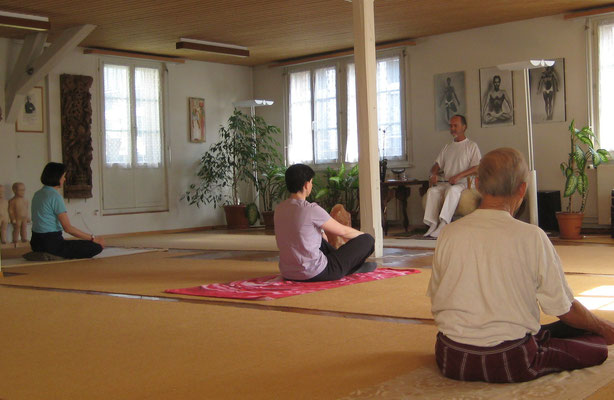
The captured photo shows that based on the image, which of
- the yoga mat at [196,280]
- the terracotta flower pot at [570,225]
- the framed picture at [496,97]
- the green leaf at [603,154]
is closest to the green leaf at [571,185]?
the terracotta flower pot at [570,225]

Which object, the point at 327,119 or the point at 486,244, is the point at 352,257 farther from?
the point at 327,119

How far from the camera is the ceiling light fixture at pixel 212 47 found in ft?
34.0

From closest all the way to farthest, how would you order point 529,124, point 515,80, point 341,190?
point 529,124
point 515,80
point 341,190

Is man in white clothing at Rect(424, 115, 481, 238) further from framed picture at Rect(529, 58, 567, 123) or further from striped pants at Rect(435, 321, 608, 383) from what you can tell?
striped pants at Rect(435, 321, 608, 383)

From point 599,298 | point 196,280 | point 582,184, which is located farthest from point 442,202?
point 599,298

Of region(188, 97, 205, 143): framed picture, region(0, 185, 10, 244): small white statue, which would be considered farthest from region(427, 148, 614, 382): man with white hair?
region(188, 97, 205, 143): framed picture

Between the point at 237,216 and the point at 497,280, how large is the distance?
9861 mm

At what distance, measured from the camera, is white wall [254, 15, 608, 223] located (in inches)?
371

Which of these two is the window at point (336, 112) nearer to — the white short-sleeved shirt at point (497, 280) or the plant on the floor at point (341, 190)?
the plant on the floor at point (341, 190)

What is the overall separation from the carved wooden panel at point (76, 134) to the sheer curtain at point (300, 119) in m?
3.40

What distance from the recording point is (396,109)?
1115 centimetres

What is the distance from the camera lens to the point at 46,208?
24.6ft

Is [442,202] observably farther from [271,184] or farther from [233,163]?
[271,184]

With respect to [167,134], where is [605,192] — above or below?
below
